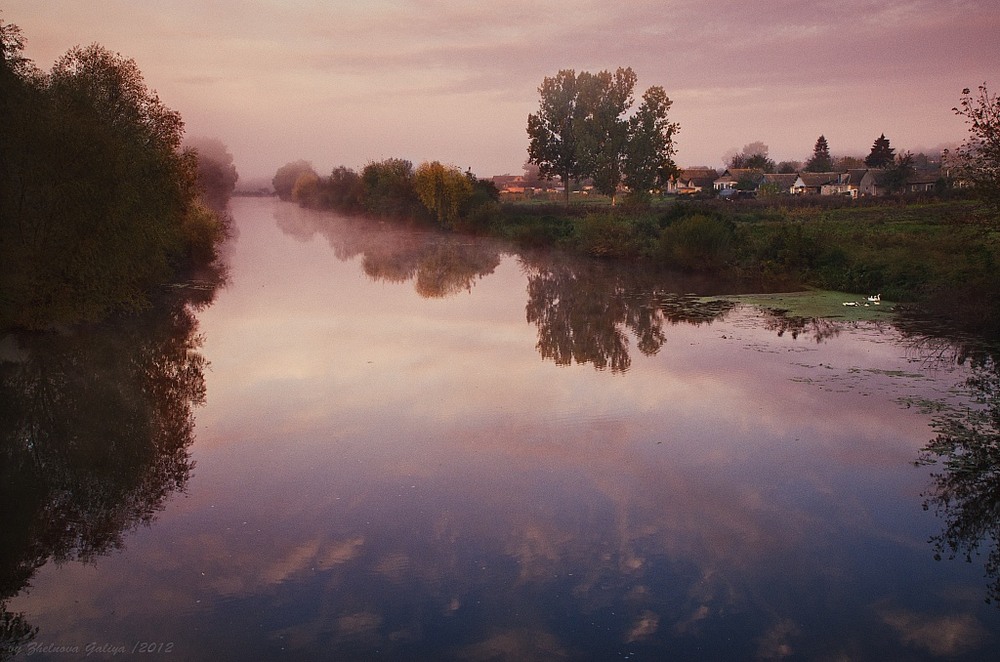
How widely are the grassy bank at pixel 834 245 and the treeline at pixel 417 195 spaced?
30.0 ft

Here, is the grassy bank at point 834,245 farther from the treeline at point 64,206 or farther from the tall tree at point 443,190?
the treeline at point 64,206

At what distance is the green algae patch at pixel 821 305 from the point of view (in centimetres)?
2270

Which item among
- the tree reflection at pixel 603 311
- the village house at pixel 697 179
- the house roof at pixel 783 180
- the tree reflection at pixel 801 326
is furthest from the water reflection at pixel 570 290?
the village house at pixel 697 179

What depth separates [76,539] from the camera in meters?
9.25

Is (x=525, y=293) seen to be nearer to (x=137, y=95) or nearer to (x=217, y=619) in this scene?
(x=137, y=95)

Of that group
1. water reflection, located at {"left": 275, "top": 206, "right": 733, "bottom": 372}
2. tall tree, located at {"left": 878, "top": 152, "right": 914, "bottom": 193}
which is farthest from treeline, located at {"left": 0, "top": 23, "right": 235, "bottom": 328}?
tall tree, located at {"left": 878, "top": 152, "right": 914, "bottom": 193}

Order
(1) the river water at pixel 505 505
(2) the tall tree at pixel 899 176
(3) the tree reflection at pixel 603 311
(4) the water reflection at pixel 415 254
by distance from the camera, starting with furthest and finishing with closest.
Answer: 1. (2) the tall tree at pixel 899 176
2. (4) the water reflection at pixel 415 254
3. (3) the tree reflection at pixel 603 311
4. (1) the river water at pixel 505 505

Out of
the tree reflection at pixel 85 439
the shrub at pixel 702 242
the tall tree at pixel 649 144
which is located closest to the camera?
the tree reflection at pixel 85 439

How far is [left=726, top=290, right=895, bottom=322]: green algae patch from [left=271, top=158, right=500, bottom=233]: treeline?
3399 cm

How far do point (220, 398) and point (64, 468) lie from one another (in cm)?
383

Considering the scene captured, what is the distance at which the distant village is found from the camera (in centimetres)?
7200

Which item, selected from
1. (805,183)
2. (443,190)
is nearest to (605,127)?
(443,190)

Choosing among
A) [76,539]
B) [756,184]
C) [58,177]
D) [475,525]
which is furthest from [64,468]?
[756,184]

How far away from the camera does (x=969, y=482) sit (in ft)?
34.7
